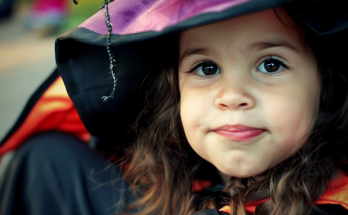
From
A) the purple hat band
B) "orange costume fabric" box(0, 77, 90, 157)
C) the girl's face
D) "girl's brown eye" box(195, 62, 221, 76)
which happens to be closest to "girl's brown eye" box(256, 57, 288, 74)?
the girl's face

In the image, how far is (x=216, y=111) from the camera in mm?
844

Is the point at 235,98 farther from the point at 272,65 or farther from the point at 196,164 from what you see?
the point at 196,164

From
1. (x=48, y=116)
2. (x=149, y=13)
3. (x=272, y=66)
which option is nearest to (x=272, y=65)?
(x=272, y=66)

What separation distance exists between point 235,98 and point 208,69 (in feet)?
0.44

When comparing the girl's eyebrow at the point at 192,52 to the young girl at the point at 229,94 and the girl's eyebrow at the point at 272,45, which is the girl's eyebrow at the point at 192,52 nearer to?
the young girl at the point at 229,94

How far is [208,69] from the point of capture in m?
0.89

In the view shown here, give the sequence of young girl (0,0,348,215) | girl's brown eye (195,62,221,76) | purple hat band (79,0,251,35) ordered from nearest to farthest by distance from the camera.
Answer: purple hat band (79,0,251,35)
young girl (0,0,348,215)
girl's brown eye (195,62,221,76)

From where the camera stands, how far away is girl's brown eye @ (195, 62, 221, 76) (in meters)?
0.88

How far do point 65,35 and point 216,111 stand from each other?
1.26 ft

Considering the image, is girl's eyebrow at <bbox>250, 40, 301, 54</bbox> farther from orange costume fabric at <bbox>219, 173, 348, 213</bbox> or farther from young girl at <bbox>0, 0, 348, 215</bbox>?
orange costume fabric at <bbox>219, 173, 348, 213</bbox>

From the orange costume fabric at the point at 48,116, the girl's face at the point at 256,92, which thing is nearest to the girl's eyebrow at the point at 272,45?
the girl's face at the point at 256,92

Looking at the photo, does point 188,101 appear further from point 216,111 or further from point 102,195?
point 102,195

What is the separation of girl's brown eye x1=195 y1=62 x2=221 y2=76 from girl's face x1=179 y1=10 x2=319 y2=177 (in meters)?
0.01

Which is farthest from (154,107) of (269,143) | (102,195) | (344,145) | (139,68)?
(344,145)
